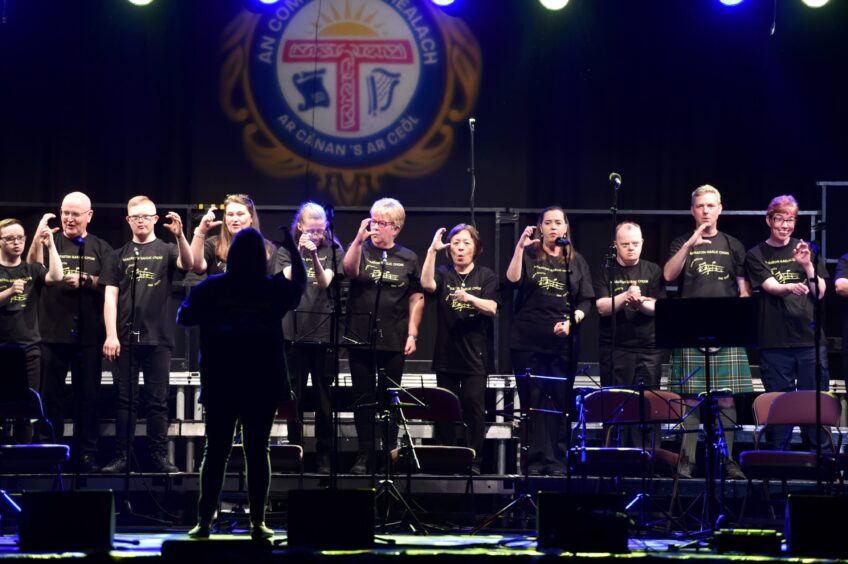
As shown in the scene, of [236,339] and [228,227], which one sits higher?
[228,227]

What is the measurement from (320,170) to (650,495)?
4082 mm

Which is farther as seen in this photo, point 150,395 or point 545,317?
point 545,317

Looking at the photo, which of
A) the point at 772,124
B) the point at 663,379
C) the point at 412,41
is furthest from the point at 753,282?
the point at 412,41

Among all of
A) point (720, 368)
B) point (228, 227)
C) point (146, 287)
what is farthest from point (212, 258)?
point (720, 368)

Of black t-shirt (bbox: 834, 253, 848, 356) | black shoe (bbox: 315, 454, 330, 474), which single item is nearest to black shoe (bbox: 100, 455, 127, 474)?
black shoe (bbox: 315, 454, 330, 474)

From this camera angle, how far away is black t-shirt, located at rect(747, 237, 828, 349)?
347 inches

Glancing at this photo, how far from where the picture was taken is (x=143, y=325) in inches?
338

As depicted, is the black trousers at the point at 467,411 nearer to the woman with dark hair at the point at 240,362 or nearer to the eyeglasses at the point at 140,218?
the eyeglasses at the point at 140,218

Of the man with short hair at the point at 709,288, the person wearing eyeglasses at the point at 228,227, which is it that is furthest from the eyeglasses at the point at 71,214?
the man with short hair at the point at 709,288

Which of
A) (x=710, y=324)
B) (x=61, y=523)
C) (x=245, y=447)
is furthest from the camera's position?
(x=710, y=324)

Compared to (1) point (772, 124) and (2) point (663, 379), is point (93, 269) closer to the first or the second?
(2) point (663, 379)

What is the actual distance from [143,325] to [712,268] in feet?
13.9

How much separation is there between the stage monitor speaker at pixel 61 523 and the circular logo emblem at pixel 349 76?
5.05m

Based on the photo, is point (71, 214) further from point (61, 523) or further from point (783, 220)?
point (783, 220)
